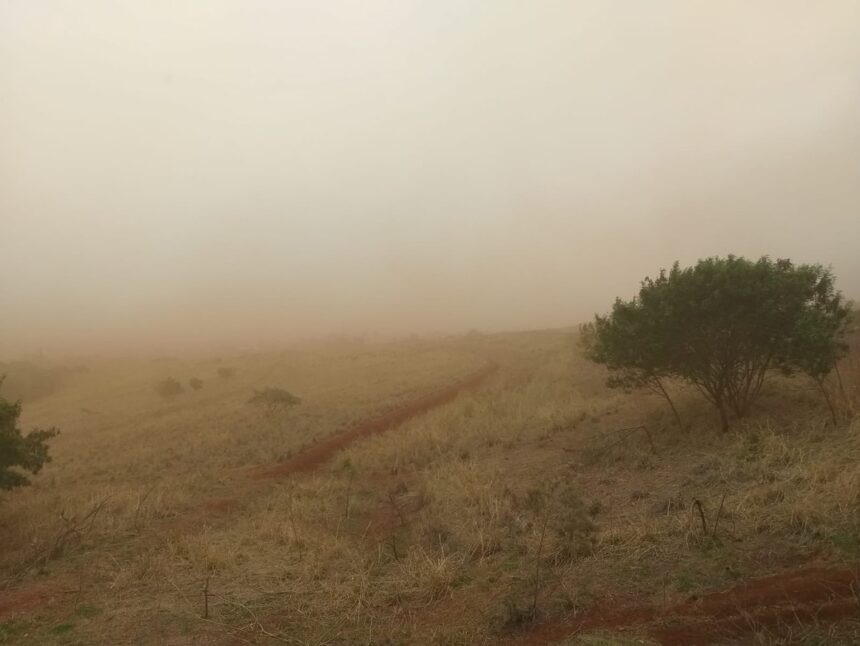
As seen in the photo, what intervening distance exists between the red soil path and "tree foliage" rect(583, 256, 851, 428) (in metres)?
8.70

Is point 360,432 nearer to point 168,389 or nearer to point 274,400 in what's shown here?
point 274,400

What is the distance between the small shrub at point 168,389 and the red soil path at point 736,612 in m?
47.8

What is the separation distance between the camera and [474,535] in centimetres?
1095

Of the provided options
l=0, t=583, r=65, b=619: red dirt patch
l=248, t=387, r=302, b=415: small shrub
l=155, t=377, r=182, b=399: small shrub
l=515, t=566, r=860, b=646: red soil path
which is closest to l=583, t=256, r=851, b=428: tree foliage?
l=515, t=566, r=860, b=646: red soil path

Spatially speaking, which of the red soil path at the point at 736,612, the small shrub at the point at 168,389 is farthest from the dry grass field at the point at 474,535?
the small shrub at the point at 168,389

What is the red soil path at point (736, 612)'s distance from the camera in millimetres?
6188

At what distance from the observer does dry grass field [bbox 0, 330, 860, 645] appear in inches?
292

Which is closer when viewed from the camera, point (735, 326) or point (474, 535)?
point (474, 535)

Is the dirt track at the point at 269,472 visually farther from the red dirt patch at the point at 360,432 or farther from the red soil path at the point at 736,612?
the red soil path at the point at 736,612

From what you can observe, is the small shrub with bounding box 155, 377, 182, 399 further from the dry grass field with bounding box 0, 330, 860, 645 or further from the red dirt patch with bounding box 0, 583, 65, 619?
the red dirt patch with bounding box 0, 583, 65, 619

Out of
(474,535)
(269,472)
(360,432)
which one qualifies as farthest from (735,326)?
(360,432)

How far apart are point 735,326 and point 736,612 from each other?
33.2 ft

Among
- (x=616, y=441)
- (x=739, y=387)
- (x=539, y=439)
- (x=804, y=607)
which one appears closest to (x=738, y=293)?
(x=739, y=387)

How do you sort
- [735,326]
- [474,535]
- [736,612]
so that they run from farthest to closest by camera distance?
[735,326]
[474,535]
[736,612]
